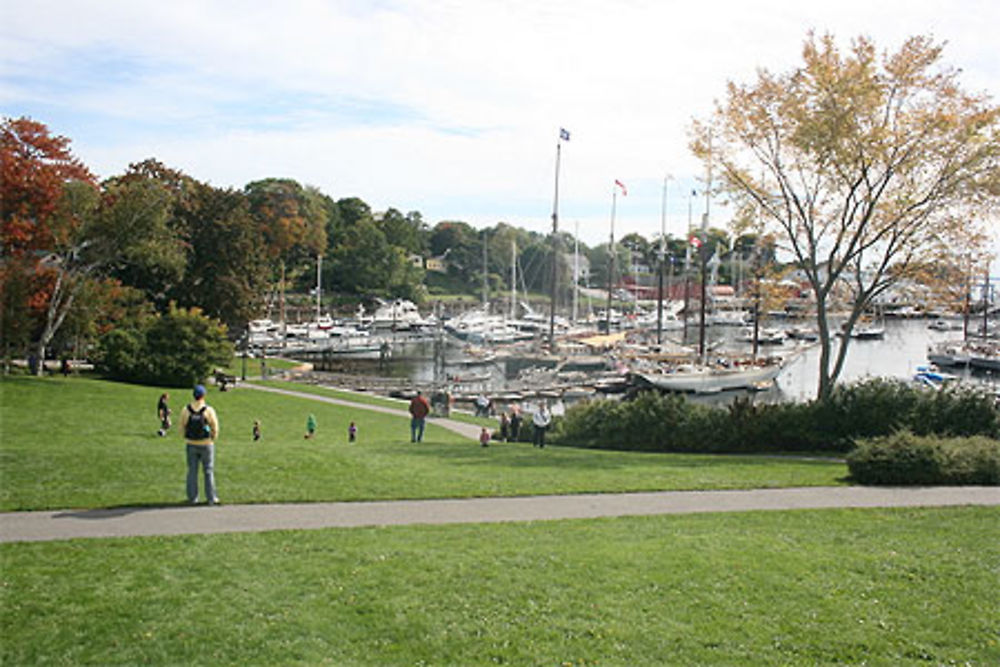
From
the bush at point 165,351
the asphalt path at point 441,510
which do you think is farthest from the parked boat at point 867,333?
the asphalt path at point 441,510

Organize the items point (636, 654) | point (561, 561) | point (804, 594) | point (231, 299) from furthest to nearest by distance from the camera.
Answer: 1. point (231, 299)
2. point (561, 561)
3. point (804, 594)
4. point (636, 654)

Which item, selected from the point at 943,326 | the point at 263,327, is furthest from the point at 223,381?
the point at 943,326

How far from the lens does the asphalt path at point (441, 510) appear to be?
11.5 meters

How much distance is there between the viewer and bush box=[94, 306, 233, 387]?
1503 inches

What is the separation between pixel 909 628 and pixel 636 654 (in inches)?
130

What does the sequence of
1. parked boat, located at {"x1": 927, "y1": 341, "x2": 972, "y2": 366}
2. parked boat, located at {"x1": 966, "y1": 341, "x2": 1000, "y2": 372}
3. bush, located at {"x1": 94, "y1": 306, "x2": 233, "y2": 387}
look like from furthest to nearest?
parked boat, located at {"x1": 927, "y1": 341, "x2": 972, "y2": 366}, parked boat, located at {"x1": 966, "y1": 341, "x2": 1000, "y2": 372}, bush, located at {"x1": 94, "y1": 306, "x2": 233, "y2": 387}

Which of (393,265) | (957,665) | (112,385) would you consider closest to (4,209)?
(112,385)

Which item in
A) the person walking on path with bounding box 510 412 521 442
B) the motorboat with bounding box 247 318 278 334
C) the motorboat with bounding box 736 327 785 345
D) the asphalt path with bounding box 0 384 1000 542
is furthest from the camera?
the motorboat with bounding box 736 327 785 345

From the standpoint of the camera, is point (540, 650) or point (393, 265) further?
point (393, 265)

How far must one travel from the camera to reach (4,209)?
1222 inches

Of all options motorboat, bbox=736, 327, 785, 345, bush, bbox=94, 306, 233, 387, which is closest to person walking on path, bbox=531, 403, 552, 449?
bush, bbox=94, 306, 233, 387

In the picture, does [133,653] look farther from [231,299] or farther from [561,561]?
[231,299]

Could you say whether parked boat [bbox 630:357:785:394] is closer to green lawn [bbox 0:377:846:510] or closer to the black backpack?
green lawn [bbox 0:377:846:510]

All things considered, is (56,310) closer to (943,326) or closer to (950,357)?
(950,357)
